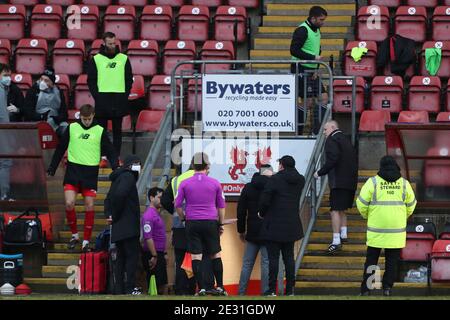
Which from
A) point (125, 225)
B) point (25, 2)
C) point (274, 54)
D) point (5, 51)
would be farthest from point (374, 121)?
point (25, 2)

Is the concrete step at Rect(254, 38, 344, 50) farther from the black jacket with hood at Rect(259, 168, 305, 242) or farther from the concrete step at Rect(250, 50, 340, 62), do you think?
the black jacket with hood at Rect(259, 168, 305, 242)

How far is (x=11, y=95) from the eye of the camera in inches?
958

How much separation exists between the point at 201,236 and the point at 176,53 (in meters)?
5.80

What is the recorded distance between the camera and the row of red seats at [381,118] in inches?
954

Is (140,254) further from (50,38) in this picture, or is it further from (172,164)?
(50,38)

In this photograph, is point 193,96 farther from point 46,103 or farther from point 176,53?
point 46,103

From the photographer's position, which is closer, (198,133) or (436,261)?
(436,261)

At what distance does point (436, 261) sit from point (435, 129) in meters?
1.65

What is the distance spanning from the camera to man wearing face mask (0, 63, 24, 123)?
24125 millimetres

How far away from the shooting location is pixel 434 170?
22609mm

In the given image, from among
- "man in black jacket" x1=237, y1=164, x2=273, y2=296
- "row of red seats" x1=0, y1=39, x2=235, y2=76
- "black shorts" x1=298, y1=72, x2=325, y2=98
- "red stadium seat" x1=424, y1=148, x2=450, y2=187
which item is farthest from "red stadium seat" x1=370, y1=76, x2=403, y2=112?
"man in black jacket" x1=237, y1=164, x2=273, y2=296
